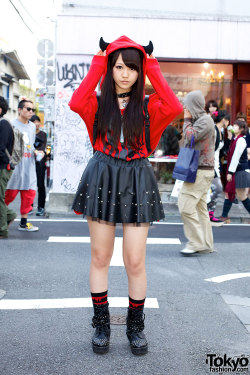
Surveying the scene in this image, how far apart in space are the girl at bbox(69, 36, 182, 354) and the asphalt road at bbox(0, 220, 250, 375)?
0.20 metres

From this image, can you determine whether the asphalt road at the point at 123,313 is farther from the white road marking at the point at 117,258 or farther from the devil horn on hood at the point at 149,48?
the devil horn on hood at the point at 149,48

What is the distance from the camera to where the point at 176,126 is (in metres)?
11.2

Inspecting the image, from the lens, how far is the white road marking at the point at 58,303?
4.11 meters

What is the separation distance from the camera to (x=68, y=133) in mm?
10117

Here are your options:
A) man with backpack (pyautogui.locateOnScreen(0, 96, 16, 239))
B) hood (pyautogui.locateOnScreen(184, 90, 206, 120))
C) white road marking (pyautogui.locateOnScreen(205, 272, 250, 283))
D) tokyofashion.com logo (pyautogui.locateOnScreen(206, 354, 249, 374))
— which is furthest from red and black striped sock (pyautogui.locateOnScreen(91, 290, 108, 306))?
man with backpack (pyautogui.locateOnScreen(0, 96, 16, 239))

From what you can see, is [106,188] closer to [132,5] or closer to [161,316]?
[161,316]

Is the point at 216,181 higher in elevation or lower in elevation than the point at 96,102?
lower

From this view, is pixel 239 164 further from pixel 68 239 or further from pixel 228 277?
pixel 228 277

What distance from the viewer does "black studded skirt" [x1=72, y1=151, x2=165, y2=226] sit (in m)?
3.13

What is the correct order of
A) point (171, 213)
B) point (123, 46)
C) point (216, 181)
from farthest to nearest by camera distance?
point (171, 213), point (216, 181), point (123, 46)

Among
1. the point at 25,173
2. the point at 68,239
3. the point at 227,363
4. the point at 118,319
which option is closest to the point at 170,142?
the point at 25,173

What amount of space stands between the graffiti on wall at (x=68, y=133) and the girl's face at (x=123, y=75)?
6.97 metres

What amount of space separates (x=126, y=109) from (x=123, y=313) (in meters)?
1.66

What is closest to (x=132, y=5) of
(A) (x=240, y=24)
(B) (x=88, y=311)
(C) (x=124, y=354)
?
(A) (x=240, y=24)
